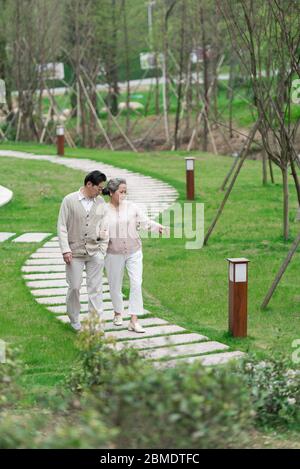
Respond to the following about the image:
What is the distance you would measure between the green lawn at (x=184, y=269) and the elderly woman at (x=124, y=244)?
0.63m

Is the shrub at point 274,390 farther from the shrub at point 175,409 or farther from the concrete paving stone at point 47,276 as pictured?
the concrete paving stone at point 47,276

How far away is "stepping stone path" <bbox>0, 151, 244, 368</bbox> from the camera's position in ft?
28.7

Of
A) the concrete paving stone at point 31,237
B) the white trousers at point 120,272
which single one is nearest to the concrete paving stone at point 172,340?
the white trousers at point 120,272

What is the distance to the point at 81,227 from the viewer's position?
991 centimetres

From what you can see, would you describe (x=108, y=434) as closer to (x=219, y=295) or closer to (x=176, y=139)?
(x=219, y=295)

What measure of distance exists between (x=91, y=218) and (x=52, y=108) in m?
22.0

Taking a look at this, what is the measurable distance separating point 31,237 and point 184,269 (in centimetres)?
288

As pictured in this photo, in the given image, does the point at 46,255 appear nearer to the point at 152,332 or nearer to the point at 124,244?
the point at 124,244

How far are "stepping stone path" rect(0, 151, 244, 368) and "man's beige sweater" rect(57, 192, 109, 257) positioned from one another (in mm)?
814

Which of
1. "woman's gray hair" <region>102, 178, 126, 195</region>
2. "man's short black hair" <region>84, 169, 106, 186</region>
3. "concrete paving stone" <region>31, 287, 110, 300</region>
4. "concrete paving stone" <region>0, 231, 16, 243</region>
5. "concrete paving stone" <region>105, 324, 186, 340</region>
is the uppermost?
"man's short black hair" <region>84, 169, 106, 186</region>

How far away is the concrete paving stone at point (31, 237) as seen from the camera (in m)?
14.4

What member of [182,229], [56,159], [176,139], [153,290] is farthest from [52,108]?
[153,290]

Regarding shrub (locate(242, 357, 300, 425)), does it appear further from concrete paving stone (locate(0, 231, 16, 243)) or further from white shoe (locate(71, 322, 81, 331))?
concrete paving stone (locate(0, 231, 16, 243))

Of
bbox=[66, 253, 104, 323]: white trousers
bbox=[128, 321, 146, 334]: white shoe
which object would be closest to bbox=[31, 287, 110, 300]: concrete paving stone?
bbox=[66, 253, 104, 323]: white trousers
